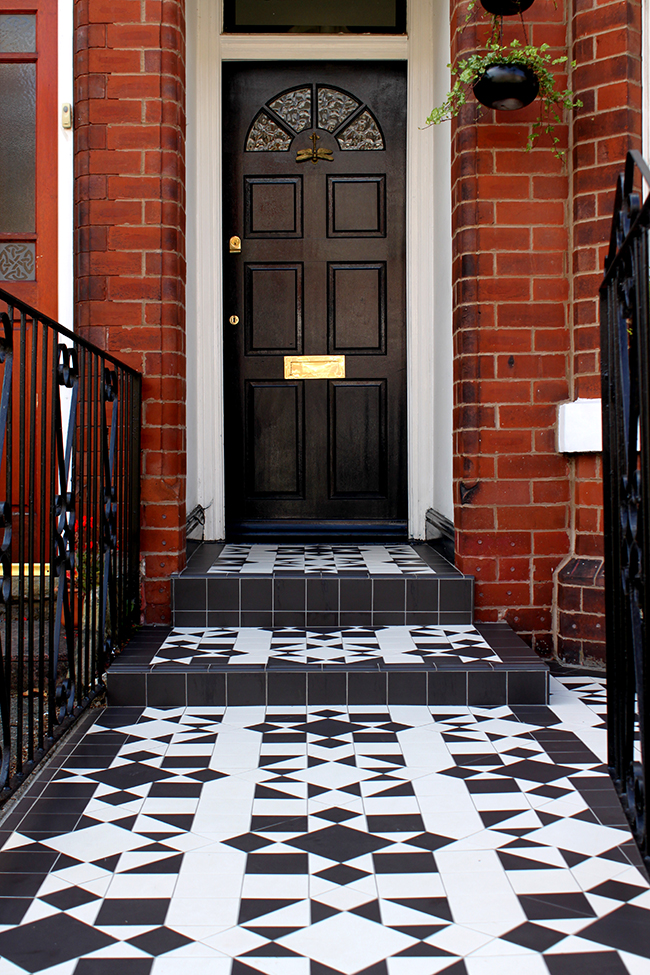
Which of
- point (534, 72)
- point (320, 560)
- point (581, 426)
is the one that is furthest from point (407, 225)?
point (320, 560)

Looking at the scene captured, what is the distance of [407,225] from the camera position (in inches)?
184

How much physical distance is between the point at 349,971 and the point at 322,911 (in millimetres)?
194

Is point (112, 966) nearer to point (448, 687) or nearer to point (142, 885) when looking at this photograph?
point (142, 885)

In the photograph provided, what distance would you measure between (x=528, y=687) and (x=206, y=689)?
43.5 inches

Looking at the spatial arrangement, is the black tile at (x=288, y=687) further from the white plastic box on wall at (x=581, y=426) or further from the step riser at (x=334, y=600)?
the white plastic box on wall at (x=581, y=426)

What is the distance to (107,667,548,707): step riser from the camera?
2928mm

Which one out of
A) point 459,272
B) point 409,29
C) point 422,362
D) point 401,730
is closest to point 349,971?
point 401,730

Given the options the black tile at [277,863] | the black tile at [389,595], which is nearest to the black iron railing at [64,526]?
the black tile at [277,863]

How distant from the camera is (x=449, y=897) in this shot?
1736 millimetres

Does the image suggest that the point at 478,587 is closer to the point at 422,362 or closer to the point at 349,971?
the point at 422,362

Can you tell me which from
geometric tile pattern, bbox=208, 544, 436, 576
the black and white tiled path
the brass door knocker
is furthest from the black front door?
the black and white tiled path

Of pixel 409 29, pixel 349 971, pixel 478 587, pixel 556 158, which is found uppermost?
pixel 409 29

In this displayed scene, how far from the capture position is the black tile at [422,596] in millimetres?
3539

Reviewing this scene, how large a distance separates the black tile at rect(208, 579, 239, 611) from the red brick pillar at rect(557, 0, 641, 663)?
1.35 meters
